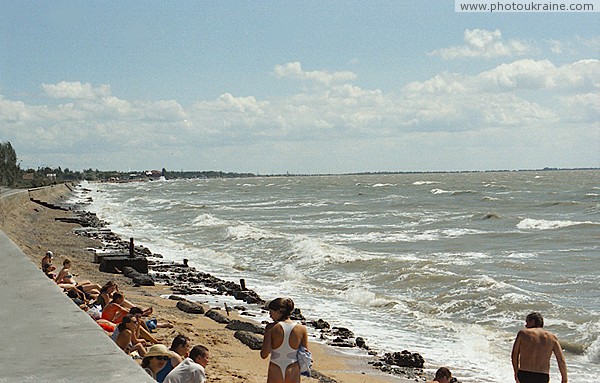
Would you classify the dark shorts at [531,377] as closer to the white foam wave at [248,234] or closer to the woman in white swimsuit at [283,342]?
the woman in white swimsuit at [283,342]

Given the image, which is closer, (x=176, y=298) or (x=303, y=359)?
(x=303, y=359)

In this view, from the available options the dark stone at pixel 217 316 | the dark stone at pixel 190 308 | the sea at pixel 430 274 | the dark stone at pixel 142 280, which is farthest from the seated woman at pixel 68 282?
the dark stone at pixel 142 280

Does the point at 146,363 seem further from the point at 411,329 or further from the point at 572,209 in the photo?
the point at 572,209

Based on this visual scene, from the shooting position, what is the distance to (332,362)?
12.1m

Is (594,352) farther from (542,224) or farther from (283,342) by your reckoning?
(542,224)

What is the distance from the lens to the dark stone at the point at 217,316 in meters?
14.9

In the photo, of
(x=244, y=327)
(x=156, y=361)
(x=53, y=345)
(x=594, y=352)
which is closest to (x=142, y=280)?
(x=244, y=327)

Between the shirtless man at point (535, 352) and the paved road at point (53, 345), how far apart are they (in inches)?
178

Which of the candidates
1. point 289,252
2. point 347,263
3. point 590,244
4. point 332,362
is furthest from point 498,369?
point 590,244

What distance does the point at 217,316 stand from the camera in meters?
15.2

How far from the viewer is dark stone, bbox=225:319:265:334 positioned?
45.8 feet

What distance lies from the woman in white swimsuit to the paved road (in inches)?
61.6

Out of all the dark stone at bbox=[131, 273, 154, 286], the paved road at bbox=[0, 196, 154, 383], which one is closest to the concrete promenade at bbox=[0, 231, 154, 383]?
the paved road at bbox=[0, 196, 154, 383]

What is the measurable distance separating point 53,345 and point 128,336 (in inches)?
139
